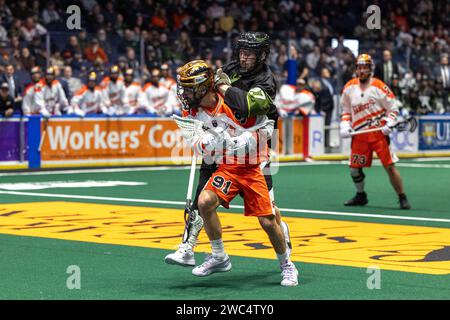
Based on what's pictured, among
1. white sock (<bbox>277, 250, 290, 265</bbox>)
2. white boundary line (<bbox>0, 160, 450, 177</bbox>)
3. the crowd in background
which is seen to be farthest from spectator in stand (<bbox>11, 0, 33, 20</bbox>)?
white sock (<bbox>277, 250, 290, 265</bbox>)

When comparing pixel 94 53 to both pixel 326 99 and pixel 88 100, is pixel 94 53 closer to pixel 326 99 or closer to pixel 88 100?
pixel 88 100

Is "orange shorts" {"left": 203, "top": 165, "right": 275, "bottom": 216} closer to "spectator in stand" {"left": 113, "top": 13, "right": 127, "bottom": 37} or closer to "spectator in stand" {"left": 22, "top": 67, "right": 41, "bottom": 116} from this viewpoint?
"spectator in stand" {"left": 22, "top": 67, "right": 41, "bottom": 116}

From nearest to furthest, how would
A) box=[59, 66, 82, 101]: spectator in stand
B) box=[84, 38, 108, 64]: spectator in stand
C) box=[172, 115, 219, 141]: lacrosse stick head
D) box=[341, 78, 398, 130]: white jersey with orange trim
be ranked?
box=[172, 115, 219, 141]: lacrosse stick head, box=[341, 78, 398, 130]: white jersey with orange trim, box=[59, 66, 82, 101]: spectator in stand, box=[84, 38, 108, 64]: spectator in stand

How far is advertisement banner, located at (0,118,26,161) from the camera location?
21438 mm

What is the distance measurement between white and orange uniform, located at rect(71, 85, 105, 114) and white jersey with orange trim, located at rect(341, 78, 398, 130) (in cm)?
850

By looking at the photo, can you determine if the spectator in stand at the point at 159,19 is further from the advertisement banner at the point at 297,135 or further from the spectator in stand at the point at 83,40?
the spectator in stand at the point at 83,40

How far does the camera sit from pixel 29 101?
2195cm

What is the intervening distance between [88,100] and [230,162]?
14.7 metres

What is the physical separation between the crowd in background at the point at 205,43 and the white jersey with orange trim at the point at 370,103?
329 inches

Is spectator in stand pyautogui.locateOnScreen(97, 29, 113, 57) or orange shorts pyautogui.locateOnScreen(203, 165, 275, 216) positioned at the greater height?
spectator in stand pyautogui.locateOnScreen(97, 29, 113, 57)

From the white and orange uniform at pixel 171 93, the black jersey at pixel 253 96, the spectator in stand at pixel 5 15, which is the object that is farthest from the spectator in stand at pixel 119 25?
the black jersey at pixel 253 96

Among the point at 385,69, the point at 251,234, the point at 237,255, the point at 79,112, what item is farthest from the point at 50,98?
the point at 237,255

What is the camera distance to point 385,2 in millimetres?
37062

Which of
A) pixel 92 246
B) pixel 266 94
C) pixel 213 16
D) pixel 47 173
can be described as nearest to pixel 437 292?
pixel 266 94
